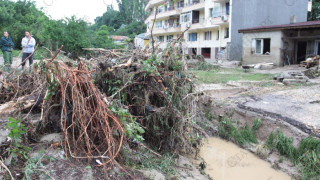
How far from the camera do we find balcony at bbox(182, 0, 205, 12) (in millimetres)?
30656

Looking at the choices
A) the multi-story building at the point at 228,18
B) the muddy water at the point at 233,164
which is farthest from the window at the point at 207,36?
the muddy water at the point at 233,164

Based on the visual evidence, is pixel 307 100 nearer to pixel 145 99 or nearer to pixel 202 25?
pixel 145 99

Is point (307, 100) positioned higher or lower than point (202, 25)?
lower

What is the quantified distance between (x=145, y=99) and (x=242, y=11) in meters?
22.7

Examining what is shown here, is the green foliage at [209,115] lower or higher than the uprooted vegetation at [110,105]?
lower

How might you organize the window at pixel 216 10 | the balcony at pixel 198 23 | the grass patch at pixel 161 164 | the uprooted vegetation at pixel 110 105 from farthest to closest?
the balcony at pixel 198 23 < the window at pixel 216 10 < the grass patch at pixel 161 164 < the uprooted vegetation at pixel 110 105

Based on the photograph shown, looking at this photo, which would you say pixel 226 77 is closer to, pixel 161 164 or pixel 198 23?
pixel 161 164

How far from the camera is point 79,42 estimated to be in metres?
18.2

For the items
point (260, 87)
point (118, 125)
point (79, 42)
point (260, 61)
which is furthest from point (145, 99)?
point (260, 61)

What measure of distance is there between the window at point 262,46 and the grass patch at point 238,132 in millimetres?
13837

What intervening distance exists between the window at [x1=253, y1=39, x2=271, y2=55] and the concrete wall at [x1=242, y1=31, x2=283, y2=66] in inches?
11.6

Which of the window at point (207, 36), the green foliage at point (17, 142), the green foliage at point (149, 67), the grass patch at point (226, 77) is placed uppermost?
the window at point (207, 36)

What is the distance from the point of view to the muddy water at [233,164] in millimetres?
5324

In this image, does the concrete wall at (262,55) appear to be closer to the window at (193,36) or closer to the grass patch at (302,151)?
the window at (193,36)
